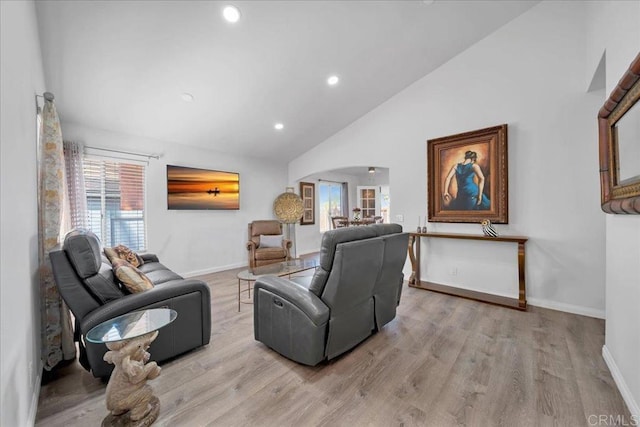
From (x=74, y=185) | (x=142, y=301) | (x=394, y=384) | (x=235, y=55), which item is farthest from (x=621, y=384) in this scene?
(x=74, y=185)

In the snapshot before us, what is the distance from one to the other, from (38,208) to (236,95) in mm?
2517

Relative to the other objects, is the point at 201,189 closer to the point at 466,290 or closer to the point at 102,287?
the point at 102,287

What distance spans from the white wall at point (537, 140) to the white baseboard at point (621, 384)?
1.26 m

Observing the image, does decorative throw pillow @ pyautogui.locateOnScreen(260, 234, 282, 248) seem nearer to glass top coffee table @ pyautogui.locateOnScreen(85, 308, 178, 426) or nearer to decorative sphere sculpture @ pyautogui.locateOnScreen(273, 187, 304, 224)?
decorative sphere sculpture @ pyautogui.locateOnScreen(273, 187, 304, 224)

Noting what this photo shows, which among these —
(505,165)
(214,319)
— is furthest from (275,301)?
(505,165)

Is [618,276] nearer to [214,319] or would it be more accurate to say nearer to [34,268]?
[214,319]

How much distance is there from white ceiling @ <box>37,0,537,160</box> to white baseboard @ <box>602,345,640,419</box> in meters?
3.62

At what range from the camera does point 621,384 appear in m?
1.71

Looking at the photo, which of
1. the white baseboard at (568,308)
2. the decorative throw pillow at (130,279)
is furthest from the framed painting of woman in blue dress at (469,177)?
the decorative throw pillow at (130,279)

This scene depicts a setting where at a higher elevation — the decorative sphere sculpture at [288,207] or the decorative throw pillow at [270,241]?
the decorative sphere sculpture at [288,207]

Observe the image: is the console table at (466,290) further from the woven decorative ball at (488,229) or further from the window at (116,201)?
the window at (116,201)

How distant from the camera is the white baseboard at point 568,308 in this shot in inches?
115

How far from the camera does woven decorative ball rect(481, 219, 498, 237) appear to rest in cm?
345

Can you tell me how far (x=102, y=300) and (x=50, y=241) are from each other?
2.29ft
